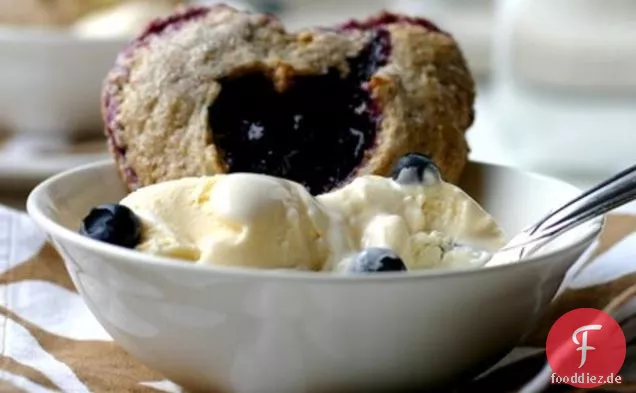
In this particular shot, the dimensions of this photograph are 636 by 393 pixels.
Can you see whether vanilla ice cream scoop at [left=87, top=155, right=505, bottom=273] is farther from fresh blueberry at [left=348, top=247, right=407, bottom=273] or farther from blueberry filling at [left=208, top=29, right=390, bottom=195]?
blueberry filling at [left=208, top=29, right=390, bottom=195]

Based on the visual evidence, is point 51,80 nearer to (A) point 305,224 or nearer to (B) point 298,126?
(B) point 298,126

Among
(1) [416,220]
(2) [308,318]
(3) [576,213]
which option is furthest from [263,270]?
(3) [576,213]

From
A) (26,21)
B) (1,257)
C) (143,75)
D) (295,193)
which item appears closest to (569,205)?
(295,193)

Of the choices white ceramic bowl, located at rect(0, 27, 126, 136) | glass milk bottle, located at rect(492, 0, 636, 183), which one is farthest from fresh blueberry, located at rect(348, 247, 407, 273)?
glass milk bottle, located at rect(492, 0, 636, 183)

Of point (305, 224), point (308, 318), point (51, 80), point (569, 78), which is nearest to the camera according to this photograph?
point (308, 318)

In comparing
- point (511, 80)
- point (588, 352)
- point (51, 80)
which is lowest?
point (511, 80)

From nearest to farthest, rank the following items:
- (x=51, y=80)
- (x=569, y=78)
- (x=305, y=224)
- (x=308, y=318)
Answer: (x=308, y=318), (x=305, y=224), (x=51, y=80), (x=569, y=78)

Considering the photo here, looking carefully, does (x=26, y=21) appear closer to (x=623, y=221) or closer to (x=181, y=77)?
(x=181, y=77)

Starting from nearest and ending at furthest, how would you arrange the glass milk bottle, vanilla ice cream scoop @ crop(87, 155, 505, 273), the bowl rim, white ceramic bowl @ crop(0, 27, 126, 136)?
the bowl rim → vanilla ice cream scoop @ crop(87, 155, 505, 273) → white ceramic bowl @ crop(0, 27, 126, 136) → the glass milk bottle
